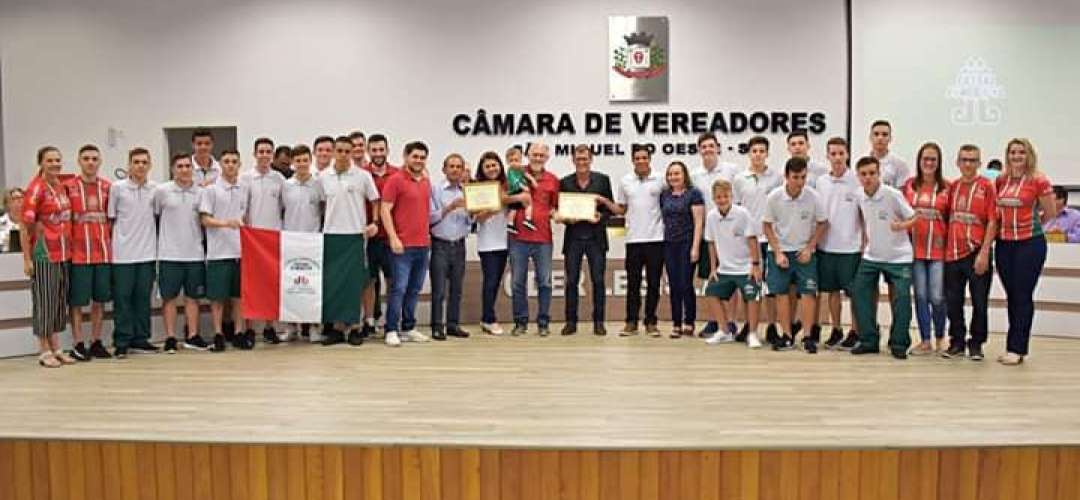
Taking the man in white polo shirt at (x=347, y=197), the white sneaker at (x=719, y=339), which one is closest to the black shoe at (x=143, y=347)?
the man in white polo shirt at (x=347, y=197)

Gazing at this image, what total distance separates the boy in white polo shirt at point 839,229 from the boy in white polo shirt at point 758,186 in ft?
1.48

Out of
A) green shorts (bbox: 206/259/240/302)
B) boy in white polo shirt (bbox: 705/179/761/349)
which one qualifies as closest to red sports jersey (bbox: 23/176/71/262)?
green shorts (bbox: 206/259/240/302)

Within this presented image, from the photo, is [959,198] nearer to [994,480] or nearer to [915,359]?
[915,359]

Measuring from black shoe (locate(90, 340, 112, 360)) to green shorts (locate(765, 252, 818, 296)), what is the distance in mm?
4446

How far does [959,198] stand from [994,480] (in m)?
2.50

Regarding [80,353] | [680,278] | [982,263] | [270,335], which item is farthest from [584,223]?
[80,353]

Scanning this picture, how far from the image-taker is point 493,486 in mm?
3465

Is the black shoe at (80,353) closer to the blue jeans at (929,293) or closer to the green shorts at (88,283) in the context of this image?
the green shorts at (88,283)

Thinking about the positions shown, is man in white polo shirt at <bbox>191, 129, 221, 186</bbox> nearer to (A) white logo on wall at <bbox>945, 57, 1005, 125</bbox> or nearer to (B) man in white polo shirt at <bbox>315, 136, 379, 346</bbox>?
(B) man in white polo shirt at <bbox>315, 136, 379, 346</bbox>

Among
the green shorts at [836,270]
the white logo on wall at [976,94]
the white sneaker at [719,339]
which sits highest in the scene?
the white logo on wall at [976,94]

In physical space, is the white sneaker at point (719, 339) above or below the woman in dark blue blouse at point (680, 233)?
below

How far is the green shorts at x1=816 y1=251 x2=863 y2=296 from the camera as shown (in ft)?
19.1

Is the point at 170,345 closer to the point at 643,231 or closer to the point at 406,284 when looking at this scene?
the point at 406,284

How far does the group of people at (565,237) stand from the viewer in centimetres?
550
